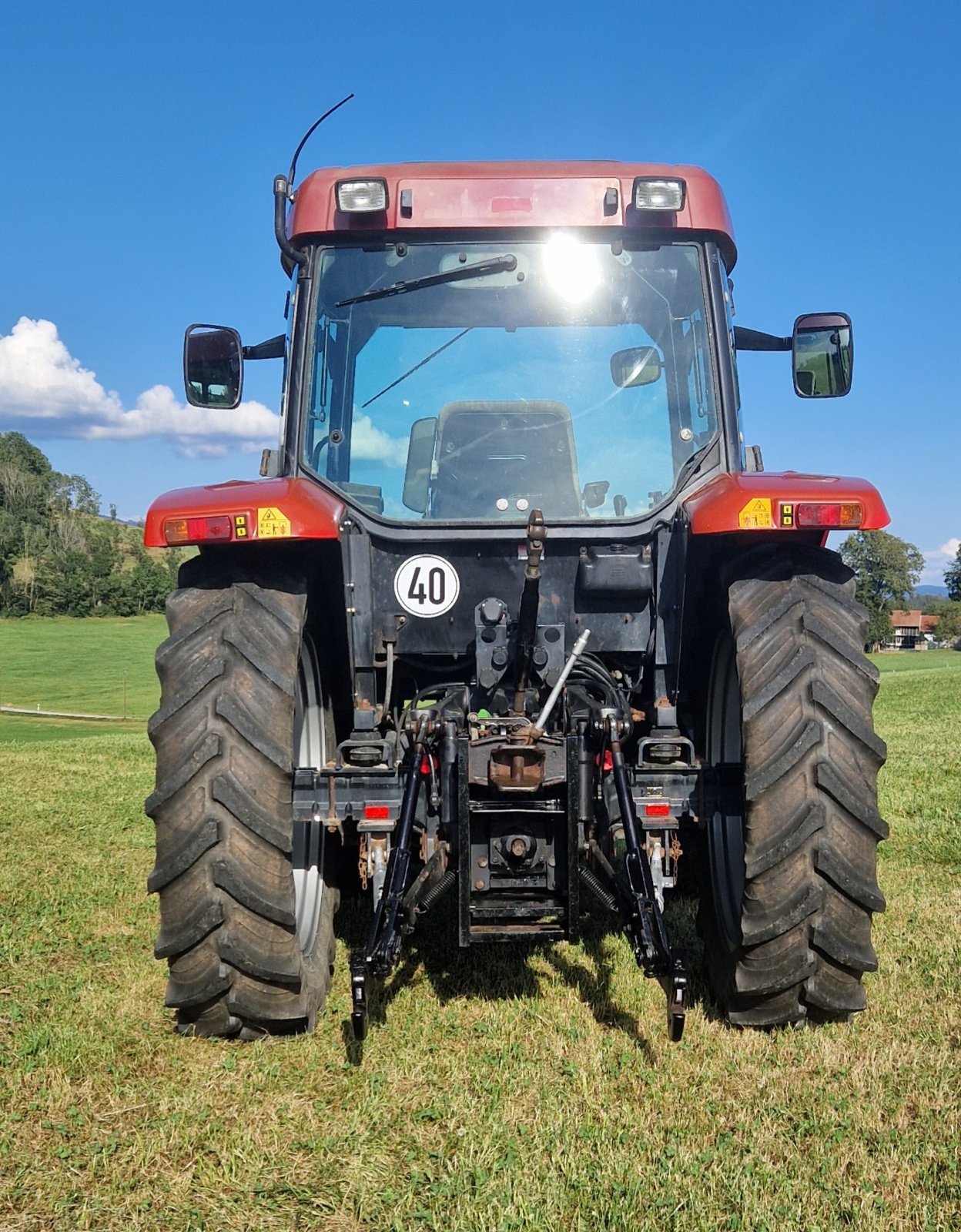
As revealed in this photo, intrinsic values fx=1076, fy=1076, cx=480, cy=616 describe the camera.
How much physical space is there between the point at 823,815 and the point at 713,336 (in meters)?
1.81

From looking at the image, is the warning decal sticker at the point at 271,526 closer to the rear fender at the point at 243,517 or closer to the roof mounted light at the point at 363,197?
the rear fender at the point at 243,517

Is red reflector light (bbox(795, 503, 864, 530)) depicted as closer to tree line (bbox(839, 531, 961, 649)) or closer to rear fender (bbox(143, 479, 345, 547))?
rear fender (bbox(143, 479, 345, 547))

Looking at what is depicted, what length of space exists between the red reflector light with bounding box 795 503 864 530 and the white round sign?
118cm

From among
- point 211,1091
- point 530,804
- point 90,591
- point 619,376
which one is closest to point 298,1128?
point 211,1091

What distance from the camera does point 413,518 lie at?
3721mm

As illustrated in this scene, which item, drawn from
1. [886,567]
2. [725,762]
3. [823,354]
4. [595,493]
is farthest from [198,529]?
[886,567]

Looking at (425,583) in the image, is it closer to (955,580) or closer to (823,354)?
(823,354)

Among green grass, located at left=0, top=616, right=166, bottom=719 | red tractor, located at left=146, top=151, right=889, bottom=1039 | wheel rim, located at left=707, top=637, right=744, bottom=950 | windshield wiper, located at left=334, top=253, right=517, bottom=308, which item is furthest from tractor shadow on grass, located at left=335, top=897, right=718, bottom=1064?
green grass, located at left=0, top=616, right=166, bottom=719

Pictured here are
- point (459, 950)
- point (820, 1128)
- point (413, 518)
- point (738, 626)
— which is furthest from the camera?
point (459, 950)

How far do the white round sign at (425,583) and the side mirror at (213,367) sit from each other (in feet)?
4.35

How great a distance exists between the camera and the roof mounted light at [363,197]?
3.77 meters

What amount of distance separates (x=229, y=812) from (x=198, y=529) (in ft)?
2.74

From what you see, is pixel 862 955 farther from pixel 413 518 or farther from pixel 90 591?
pixel 90 591

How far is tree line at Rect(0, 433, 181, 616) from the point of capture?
80.9 metres
